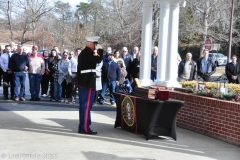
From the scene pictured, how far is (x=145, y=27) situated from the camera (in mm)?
11367

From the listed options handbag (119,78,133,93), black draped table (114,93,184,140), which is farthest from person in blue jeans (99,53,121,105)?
black draped table (114,93,184,140)

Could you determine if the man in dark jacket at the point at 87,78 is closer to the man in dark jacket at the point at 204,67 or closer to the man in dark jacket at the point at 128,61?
the man in dark jacket at the point at 204,67

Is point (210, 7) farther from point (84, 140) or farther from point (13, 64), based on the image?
point (84, 140)

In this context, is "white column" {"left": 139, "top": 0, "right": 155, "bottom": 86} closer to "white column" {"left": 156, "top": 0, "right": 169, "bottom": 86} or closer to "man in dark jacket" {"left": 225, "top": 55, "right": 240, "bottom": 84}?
"white column" {"left": 156, "top": 0, "right": 169, "bottom": 86}

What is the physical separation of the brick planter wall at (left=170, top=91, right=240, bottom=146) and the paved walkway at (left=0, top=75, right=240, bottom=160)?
0.17 m

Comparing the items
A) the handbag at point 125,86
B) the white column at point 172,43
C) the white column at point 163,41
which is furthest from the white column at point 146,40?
the handbag at point 125,86

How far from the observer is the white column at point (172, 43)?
10008 mm

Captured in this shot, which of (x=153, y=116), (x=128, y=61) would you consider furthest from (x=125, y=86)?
(x=153, y=116)

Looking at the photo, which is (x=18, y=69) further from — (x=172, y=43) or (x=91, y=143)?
(x=91, y=143)

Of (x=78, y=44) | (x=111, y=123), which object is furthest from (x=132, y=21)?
(x=111, y=123)

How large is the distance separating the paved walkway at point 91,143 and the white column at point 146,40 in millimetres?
2318

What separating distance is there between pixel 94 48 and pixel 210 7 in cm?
2779

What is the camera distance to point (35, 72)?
510 inches

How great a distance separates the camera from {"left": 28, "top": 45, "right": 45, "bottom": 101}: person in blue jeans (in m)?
12.9
